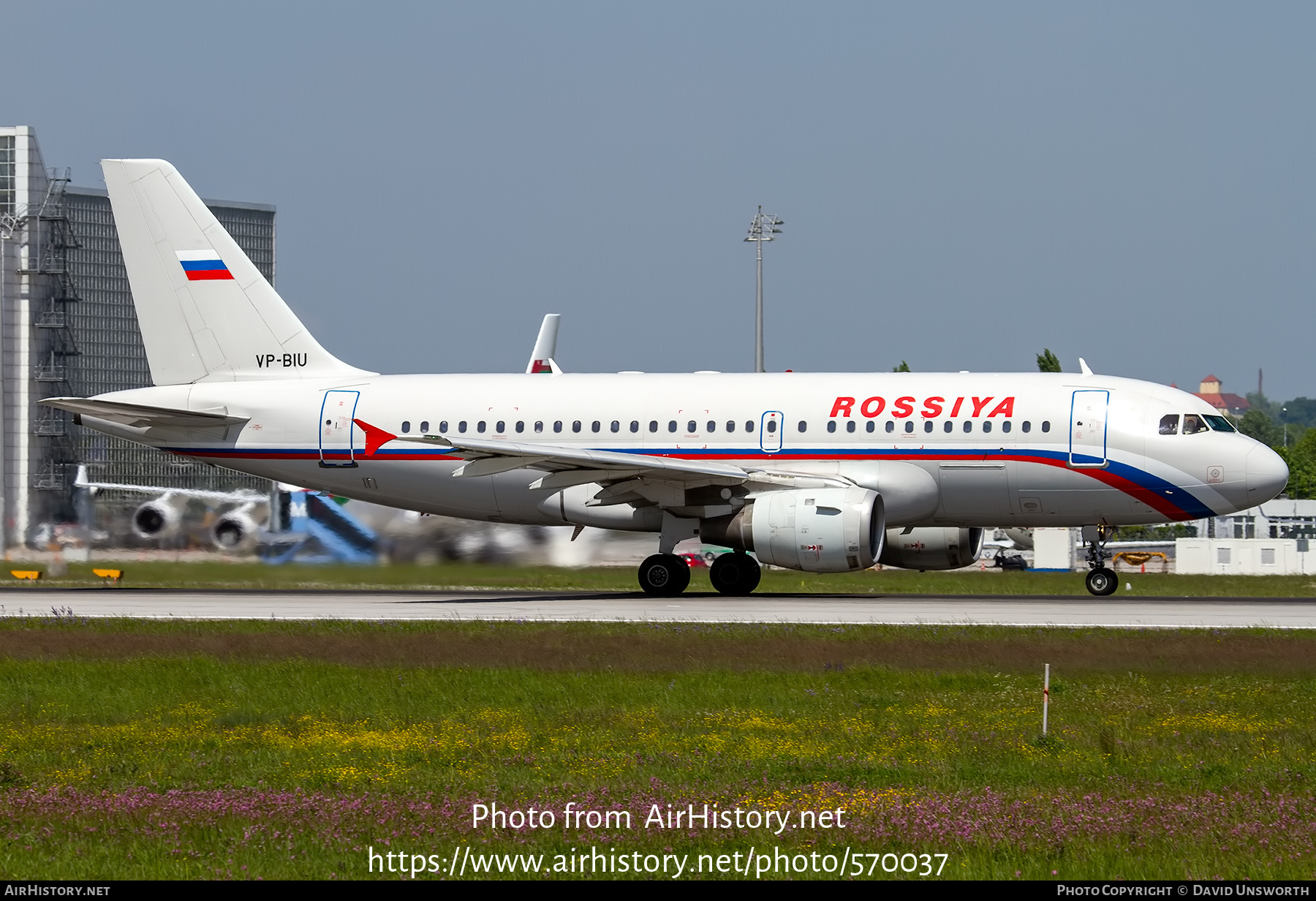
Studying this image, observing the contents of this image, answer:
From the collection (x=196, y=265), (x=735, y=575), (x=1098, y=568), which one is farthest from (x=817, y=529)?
(x=196, y=265)

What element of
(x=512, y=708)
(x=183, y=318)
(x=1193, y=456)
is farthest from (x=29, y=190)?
(x=512, y=708)

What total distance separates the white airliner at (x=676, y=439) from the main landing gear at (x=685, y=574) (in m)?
0.05

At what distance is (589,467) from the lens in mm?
29875

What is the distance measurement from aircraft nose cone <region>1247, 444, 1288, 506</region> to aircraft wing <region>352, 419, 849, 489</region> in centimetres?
738

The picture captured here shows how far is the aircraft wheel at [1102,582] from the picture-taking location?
3142 centimetres

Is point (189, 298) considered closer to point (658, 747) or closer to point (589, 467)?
point (589, 467)

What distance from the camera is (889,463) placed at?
99.1 ft

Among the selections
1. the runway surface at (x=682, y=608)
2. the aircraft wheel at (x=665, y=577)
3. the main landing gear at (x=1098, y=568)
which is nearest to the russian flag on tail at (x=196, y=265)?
the runway surface at (x=682, y=608)

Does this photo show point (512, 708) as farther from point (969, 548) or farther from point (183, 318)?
point (183, 318)

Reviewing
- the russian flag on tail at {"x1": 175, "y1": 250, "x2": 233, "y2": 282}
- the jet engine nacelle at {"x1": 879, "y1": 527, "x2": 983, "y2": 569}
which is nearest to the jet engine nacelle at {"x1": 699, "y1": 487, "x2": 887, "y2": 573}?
the jet engine nacelle at {"x1": 879, "y1": 527, "x2": 983, "y2": 569}

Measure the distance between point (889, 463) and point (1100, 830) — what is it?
801 inches

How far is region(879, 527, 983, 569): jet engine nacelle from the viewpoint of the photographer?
32.5 metres

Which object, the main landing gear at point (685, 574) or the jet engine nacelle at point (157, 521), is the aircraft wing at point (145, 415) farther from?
the main landing gear at point (685, 574)

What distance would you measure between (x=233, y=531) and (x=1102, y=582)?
18.7m
